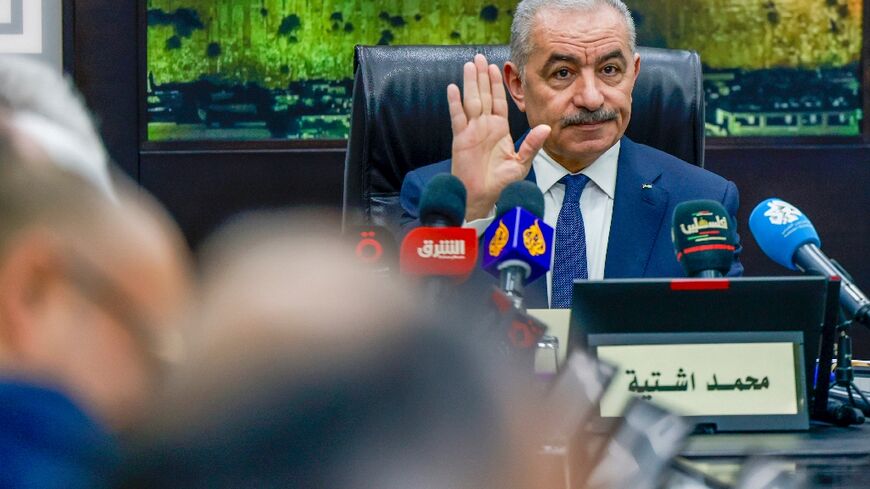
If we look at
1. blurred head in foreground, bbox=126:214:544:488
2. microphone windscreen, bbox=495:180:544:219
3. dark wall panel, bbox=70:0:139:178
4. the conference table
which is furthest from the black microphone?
dark wall panel, bbox=70:0:139:178

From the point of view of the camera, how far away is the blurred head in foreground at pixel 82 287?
0.60 feet

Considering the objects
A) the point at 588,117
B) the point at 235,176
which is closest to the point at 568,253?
the point at 588,117

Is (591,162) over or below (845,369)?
over

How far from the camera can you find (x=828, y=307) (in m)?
1.13

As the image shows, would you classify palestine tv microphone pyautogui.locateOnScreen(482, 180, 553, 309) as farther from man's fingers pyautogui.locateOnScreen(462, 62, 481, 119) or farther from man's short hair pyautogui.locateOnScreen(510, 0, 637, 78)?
man's short hair pyautogui.locateOnScreen(510, 0, 637, 78)

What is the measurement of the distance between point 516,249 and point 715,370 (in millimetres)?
325

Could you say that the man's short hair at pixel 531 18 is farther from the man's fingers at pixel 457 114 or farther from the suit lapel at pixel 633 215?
the man's fingers at pixel 457 114

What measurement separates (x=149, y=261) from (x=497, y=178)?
1.44 metres

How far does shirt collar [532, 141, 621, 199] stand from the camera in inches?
76.0

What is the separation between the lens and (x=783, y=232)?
1.25 metres

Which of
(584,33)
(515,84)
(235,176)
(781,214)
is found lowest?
(235,176)

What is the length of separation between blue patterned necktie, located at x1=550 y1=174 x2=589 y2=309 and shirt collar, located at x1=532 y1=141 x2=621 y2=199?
6cm

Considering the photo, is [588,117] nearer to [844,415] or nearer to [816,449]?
[844,415]

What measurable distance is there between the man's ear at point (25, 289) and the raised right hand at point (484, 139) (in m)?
1.41
